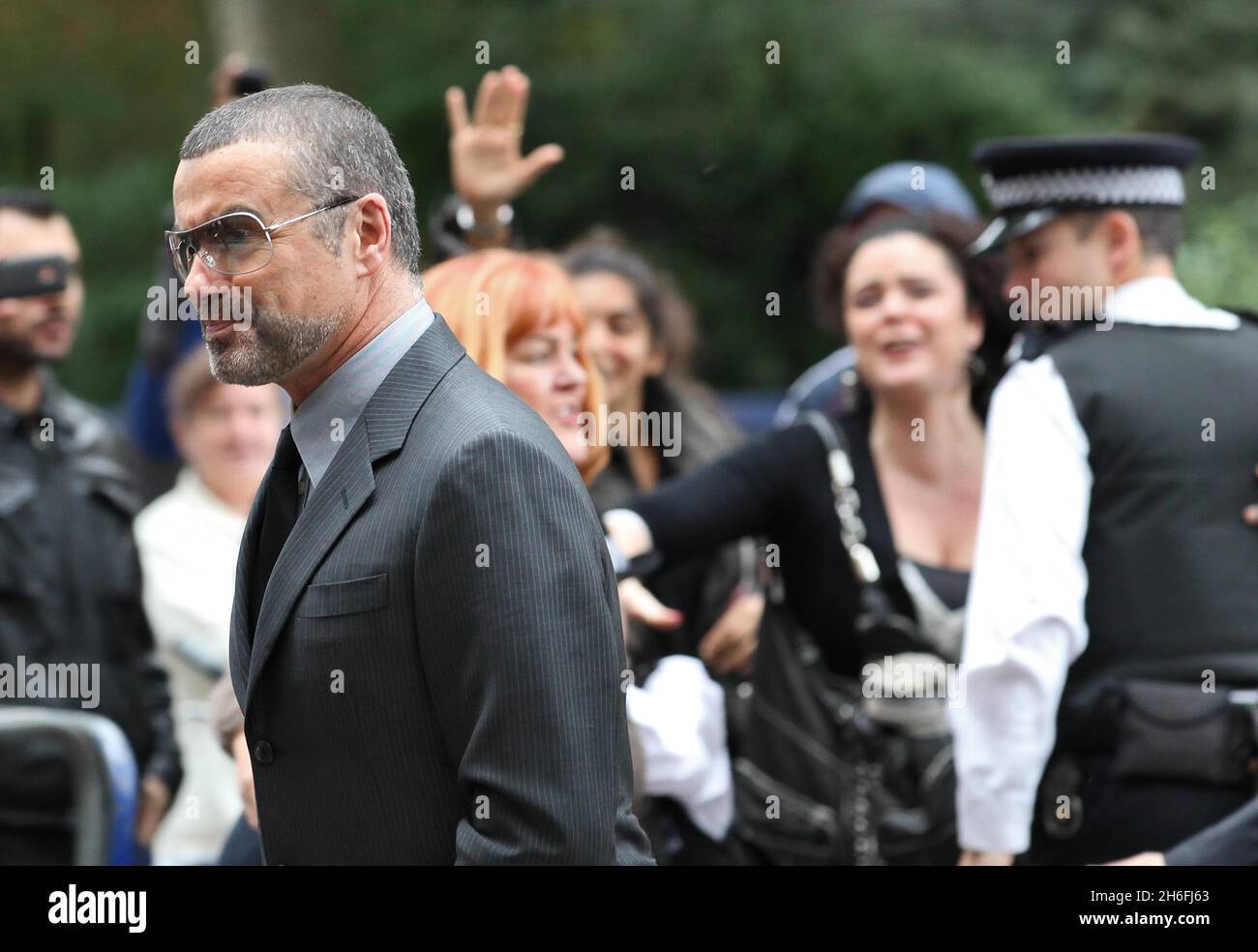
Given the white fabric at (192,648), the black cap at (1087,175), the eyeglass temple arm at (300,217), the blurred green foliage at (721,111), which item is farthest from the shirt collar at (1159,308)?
the blurred green foliage at (721,111)

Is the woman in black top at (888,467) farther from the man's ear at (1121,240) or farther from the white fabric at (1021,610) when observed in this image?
the man's ear at (1121,240)

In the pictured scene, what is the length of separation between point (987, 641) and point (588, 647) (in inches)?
65.8

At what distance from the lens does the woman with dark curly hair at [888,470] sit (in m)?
3.88

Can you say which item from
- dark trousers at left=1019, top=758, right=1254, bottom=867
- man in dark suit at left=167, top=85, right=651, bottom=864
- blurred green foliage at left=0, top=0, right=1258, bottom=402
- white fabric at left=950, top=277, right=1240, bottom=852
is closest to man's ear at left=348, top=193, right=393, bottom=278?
man in dark suit at left=167, top=85, right=651, bottom=864

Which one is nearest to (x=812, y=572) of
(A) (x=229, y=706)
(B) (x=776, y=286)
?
(A) (x=229, y=706)

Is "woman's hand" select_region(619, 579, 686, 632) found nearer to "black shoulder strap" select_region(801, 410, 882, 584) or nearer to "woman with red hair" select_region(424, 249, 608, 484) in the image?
"woman with red hair" select_region(424, 249, 608, 484)

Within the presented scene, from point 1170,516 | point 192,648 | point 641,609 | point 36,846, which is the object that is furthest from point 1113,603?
point 36,846

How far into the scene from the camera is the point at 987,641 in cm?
340

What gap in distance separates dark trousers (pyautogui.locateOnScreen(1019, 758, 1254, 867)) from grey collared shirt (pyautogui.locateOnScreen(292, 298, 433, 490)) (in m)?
1.93

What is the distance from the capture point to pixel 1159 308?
3.61 meters

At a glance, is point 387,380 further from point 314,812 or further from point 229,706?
point 229,706

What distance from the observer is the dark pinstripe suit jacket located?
186 cm

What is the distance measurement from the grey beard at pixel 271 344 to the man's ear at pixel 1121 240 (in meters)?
2.17

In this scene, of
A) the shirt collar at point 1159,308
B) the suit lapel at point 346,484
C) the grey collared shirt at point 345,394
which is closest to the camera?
the suit lapel at point 346,484
